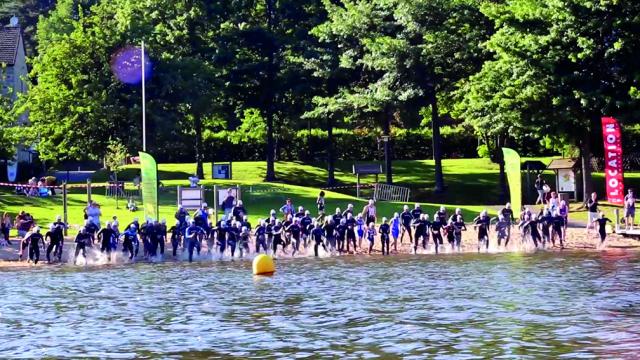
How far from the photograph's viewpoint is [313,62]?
220 ft

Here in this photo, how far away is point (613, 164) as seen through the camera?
49875 mm

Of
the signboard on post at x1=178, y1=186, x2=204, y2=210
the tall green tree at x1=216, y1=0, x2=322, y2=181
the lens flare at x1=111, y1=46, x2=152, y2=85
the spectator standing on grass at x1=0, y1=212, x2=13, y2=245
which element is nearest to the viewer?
the spectator standing on grass at x1=0, y1=212, x2=13, y2=245

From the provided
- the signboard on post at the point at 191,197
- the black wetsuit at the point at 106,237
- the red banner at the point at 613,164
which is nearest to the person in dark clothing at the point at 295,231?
the signboard on post at the point at 191,197

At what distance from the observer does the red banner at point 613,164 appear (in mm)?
49781

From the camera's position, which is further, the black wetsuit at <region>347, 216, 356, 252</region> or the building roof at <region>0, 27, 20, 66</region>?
the building roof at <region>0, 27, 20, 66</region>

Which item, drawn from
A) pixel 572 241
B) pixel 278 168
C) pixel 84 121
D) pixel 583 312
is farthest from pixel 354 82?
pixel 583 312

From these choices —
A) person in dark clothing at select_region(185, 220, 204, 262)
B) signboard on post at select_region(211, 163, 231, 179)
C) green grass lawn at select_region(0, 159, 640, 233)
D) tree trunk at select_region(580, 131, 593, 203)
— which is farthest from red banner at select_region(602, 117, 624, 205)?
signboard on post at select_region(211, 163, 231, 179)

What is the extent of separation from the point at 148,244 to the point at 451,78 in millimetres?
27102

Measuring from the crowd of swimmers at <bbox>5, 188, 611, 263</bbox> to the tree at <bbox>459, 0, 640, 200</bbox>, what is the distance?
11.2 meters

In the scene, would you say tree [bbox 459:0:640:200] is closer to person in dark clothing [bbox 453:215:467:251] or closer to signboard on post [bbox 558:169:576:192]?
signboard on post [bbox 558:169:576:192]

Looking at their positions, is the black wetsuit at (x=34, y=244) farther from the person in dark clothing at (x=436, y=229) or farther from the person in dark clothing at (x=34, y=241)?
the person in dark clothing at (x=436, y=229)

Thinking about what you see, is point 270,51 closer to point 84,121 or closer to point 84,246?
point 84,121

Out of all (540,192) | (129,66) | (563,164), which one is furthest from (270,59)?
(540,192)

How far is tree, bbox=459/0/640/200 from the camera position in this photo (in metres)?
54.1
